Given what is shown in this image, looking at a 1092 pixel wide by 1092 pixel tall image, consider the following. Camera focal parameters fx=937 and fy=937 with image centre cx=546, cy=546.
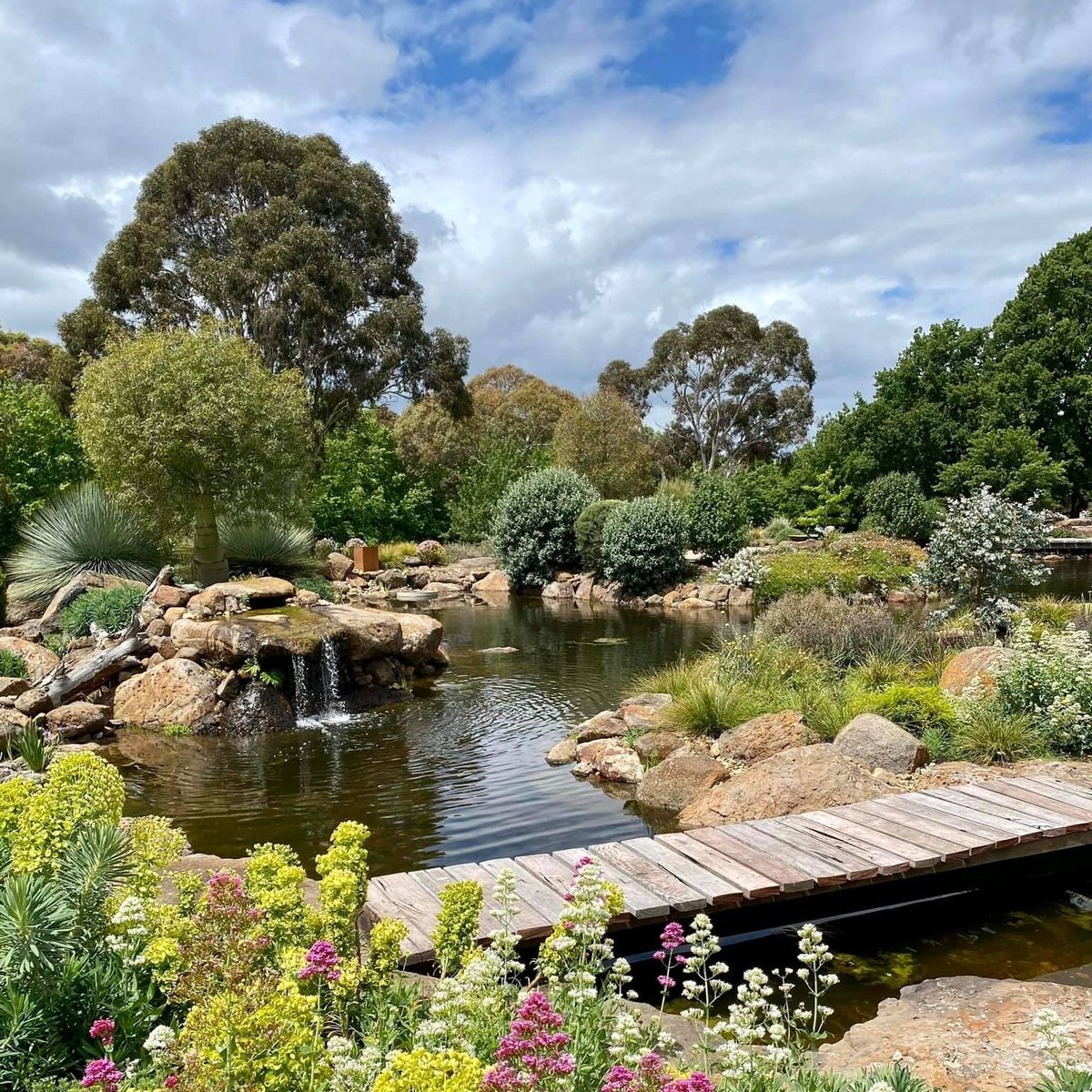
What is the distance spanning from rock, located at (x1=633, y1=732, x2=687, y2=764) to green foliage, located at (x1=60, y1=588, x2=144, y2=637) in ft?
22.8

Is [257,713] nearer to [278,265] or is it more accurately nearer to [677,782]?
[677,782]

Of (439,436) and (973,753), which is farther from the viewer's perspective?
(439,436)

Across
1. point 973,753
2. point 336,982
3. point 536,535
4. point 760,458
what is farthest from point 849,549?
point 760,458

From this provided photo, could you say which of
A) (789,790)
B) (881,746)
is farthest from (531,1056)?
(881,746)

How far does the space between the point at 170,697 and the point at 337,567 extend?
13794 mm

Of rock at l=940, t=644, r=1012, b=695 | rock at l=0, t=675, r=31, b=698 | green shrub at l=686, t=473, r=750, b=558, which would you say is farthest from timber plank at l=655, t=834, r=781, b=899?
green shrub at l=686, t=473, r=750, b=558

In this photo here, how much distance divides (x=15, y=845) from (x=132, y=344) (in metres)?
11.3

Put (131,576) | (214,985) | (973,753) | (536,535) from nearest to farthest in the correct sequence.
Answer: (214,985) < (973,753) < (131,576) < (536,535)

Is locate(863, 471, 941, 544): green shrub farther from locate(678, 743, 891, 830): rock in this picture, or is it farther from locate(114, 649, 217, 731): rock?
locate(678, 743, 891, 830): rock

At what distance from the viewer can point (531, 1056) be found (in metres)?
1.91

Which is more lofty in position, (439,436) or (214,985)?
(439,436)

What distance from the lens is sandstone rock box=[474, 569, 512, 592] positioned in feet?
82.7

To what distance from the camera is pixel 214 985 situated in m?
2.40

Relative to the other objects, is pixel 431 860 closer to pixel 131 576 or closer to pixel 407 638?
A: pixel 407 638
